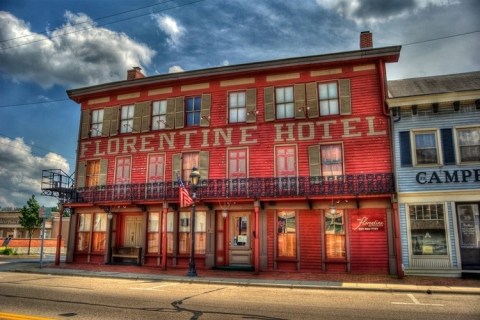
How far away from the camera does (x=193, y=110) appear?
20.9 m

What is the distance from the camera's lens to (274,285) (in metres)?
13.5

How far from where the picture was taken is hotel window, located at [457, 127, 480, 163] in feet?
52.5

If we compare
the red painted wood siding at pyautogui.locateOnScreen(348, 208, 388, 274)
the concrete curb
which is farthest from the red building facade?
the concrete curb

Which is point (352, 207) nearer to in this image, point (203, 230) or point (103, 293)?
point (203, 230)

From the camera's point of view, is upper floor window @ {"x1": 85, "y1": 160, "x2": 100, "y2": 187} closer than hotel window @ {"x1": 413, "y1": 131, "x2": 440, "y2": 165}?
No

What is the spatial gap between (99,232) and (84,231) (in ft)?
3.68

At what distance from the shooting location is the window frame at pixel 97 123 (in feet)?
75.0

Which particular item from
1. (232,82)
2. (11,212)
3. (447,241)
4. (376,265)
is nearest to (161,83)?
(232,82)

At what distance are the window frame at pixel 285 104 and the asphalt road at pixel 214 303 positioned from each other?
29.9ft

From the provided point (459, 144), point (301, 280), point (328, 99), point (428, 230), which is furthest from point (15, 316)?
point (459, 144)

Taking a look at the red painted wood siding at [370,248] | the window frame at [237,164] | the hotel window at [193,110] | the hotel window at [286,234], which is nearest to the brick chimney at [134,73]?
the hotel window at [193,110]

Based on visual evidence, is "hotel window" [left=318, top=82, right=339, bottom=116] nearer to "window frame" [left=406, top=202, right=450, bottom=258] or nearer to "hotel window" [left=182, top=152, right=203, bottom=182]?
"window frame" [left=406, top=202, right=450, bottom=258]

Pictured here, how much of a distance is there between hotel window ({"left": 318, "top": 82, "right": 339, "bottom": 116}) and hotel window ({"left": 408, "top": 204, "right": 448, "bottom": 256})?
5.81m

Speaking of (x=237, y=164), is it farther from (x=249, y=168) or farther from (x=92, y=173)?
(x=92, y=173)
